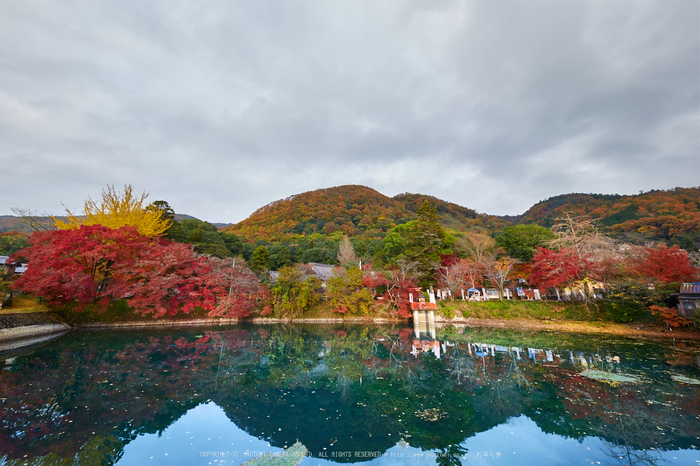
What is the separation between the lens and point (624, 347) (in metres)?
11.6

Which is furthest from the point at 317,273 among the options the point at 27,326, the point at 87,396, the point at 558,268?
the point at 87,396

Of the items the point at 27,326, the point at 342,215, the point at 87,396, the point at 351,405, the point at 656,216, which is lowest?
the point at 351,405

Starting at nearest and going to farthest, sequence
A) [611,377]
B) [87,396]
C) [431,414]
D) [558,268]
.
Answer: [431,414] → [87,396] → [611,377] → [558,268]

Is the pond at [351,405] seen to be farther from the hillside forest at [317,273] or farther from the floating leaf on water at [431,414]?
the hillside forest at [317,273]

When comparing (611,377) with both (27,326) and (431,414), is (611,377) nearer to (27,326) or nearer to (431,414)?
(431,414)

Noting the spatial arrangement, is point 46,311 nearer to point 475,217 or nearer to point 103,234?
point 103,234

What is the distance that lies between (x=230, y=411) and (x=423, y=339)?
10.4 metres

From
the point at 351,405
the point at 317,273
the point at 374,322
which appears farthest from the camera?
the point at 317,273

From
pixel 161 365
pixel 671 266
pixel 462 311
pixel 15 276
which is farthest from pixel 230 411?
pixel 15 276

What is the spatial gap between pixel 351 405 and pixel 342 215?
52.6 meters

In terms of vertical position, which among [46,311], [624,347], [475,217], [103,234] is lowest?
[624,347]

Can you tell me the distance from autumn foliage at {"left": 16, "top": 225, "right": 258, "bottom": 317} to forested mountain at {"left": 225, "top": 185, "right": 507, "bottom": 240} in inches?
1209

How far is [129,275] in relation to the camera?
53.0ft

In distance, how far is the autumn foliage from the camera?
14.7 metres
